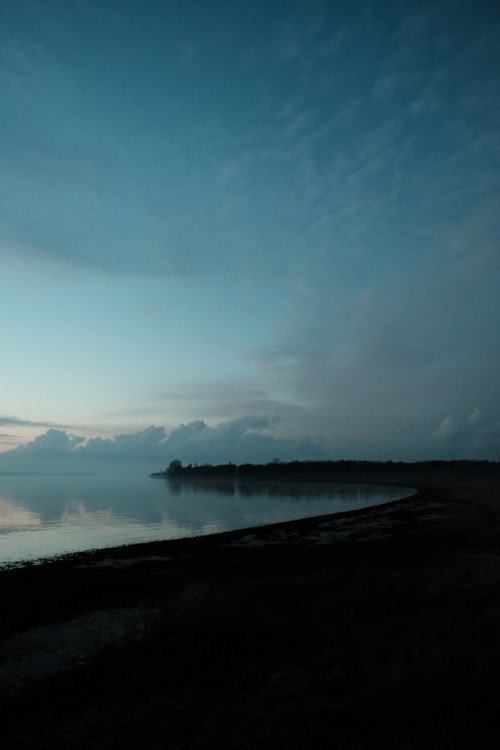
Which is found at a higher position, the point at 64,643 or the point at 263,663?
the point at 263,663

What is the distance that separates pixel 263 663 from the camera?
8141mm

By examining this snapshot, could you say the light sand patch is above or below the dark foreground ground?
below

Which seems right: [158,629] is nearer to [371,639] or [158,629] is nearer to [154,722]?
[154,722]

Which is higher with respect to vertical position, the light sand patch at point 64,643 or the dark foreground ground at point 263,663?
the dark foreground ground at point 263,663

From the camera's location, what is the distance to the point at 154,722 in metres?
6.20

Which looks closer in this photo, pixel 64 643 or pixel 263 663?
pixel 263 663

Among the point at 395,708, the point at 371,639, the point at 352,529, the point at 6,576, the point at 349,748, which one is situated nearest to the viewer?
the point at 349,748

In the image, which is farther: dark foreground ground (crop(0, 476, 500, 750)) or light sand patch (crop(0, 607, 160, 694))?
light sand patch (crop(0, 607, 160, 694))

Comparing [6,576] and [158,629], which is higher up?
[158,629]

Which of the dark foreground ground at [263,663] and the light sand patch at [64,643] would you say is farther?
the light sand patch at [64,643]

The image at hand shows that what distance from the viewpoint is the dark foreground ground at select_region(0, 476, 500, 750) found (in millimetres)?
5848

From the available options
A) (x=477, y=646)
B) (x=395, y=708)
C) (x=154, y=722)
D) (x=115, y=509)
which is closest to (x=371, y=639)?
(x=477, y=646)

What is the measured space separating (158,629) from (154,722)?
3.48 m

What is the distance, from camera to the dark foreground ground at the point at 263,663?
230 inches
